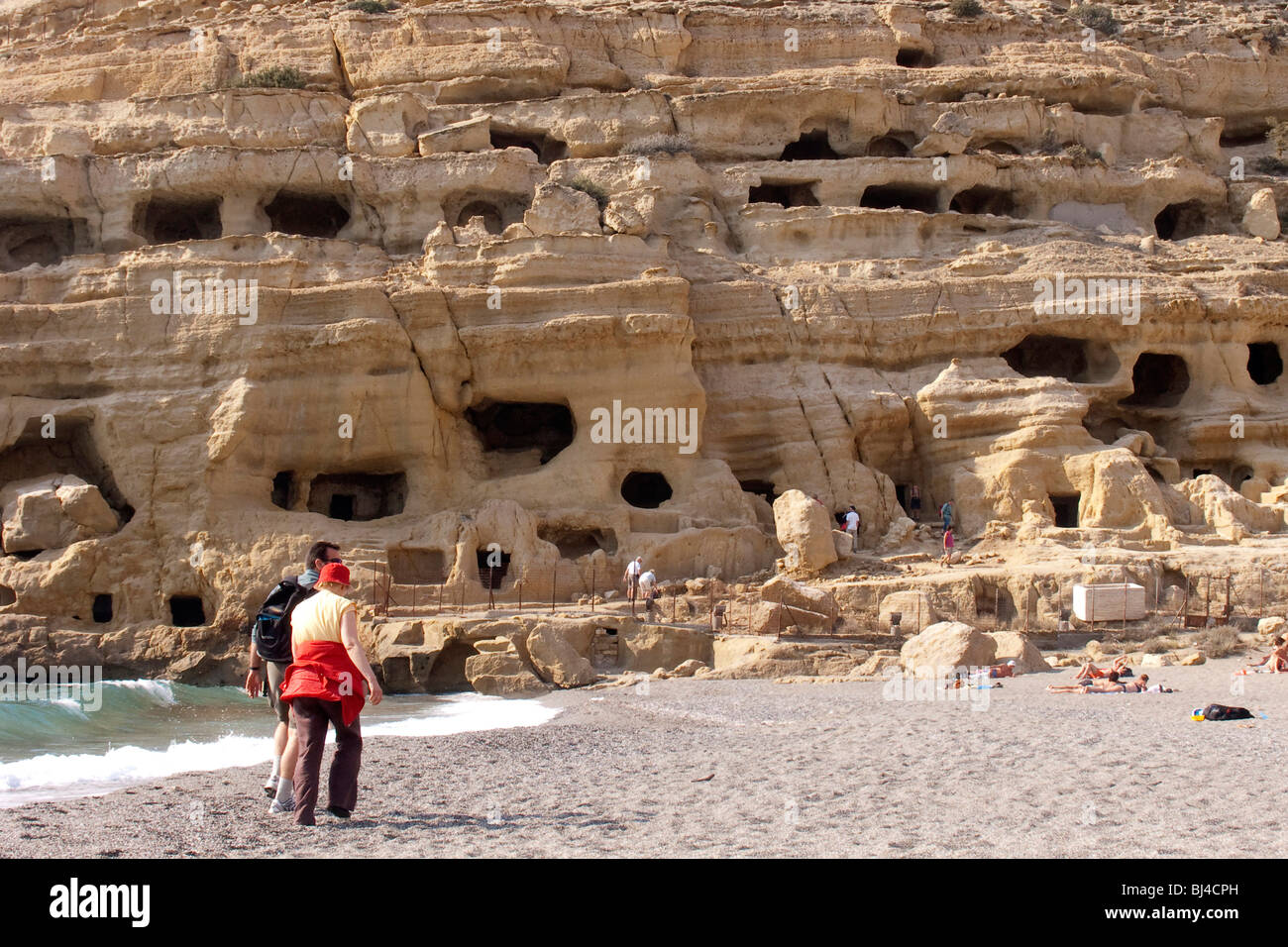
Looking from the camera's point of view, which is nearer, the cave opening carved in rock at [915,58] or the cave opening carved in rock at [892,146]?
the cave opening carved in rock at [892,146]

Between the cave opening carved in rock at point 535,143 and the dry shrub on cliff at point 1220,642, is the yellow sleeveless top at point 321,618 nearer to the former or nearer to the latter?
the dry shrub on cliff at point 1220,642

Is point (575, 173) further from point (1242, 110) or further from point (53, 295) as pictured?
point (1242, 110)

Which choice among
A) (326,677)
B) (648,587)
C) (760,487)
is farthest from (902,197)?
(326,677)

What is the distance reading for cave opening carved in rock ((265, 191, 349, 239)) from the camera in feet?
89.2

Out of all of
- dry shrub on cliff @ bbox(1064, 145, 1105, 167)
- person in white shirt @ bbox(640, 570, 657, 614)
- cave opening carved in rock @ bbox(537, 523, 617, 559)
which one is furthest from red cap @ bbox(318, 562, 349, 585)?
dry shrub on cliff @ bbox(1064, 145, 1105, 167)

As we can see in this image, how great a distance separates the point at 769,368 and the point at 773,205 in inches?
171

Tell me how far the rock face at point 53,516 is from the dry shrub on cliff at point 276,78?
41.1 feet

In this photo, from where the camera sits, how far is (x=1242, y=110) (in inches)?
1242

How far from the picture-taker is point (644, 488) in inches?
918

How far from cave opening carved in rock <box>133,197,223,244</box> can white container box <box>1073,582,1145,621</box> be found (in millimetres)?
18600

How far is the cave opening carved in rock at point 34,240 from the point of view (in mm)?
26016

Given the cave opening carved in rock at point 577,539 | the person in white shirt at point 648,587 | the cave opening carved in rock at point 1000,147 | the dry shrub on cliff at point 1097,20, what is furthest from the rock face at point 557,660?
the dry shrub on cliff at point 1097,20

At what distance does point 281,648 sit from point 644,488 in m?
16.3

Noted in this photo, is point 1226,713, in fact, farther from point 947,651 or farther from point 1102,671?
point 947,651
